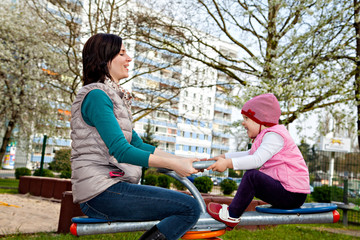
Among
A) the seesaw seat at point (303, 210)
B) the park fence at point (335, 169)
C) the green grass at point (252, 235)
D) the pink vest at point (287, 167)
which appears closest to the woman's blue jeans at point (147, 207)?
the seesaw seat at point (303, 210)

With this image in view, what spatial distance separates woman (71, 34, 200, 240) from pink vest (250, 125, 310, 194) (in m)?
0.59

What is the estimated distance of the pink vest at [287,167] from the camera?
2270mm

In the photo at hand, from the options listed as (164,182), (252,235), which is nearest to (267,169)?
(252,235)

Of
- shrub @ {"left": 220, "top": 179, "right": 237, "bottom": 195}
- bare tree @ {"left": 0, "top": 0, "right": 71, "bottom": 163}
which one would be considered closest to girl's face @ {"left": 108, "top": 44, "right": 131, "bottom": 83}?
shrub @ {"left": 220, "top": 179, "right": 237, "bottom": 195}

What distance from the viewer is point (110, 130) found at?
6.39ft

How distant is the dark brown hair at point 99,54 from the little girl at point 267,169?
87 cm

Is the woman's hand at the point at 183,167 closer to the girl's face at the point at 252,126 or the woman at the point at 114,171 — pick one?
the woman at the point at 114,171

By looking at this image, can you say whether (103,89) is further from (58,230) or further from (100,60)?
(58,230)

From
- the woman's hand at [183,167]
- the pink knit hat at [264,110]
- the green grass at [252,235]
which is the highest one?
the pink knit hat at [264,110]

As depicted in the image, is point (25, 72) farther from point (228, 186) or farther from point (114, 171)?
point (114, 171)

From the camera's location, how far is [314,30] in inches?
393

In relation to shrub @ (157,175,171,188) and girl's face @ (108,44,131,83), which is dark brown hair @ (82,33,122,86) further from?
shrub @ (157,175,171,188)

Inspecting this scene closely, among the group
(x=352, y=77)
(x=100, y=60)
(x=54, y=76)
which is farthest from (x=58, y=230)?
(x=54, y=76)

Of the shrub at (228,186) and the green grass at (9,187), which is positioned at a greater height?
the shrub at (228,186)
